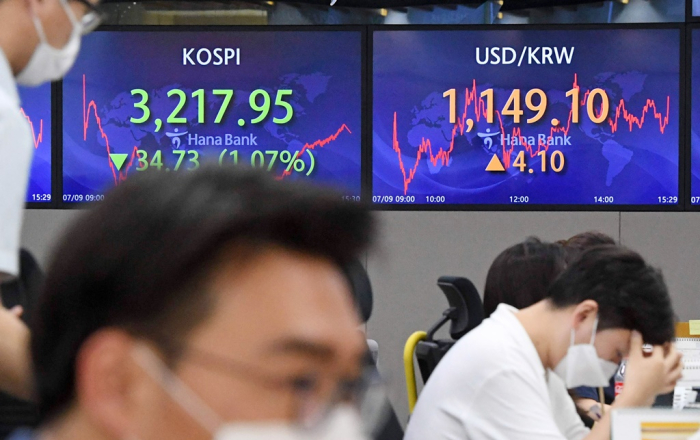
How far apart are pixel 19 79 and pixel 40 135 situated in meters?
2.76

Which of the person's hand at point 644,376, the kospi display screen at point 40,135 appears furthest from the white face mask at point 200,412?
the kospi display screen at point 40,135

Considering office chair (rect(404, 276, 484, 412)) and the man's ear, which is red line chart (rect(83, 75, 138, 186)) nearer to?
office chair (rect(404, 276, 484, 412))

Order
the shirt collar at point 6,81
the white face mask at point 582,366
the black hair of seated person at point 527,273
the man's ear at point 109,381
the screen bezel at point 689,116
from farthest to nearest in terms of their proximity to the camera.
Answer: the screen bezel at point 689,116 < the black hair of seated person at point 527,273 < the white face mask at point 582,366 < the shirt collar at point 6,81 < the man's ear at point 109,381

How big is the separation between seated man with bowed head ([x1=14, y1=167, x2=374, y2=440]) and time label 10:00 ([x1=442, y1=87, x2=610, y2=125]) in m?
3.28

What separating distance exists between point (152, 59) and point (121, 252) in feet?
11.3

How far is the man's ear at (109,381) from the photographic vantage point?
0.61 m

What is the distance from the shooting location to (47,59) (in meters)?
1.27

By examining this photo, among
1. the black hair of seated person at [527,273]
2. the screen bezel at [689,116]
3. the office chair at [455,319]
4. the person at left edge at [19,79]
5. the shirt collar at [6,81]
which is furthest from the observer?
the screen bezel at [689,116]

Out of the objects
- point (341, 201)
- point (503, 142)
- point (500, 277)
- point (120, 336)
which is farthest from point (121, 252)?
point (503, 142)

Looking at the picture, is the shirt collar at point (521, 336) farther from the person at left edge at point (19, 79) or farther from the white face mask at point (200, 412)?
the white face mask at point (200, 412)

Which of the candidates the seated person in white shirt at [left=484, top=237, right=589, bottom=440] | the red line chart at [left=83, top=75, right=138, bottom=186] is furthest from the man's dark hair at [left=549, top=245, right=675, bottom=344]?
the red line chart at [left=83, top=75, right=138, bottom=186]

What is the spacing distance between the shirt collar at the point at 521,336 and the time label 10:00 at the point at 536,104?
1886mm

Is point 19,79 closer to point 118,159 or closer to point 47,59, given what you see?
point 47,59

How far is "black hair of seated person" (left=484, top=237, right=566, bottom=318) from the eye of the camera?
8.05ft
